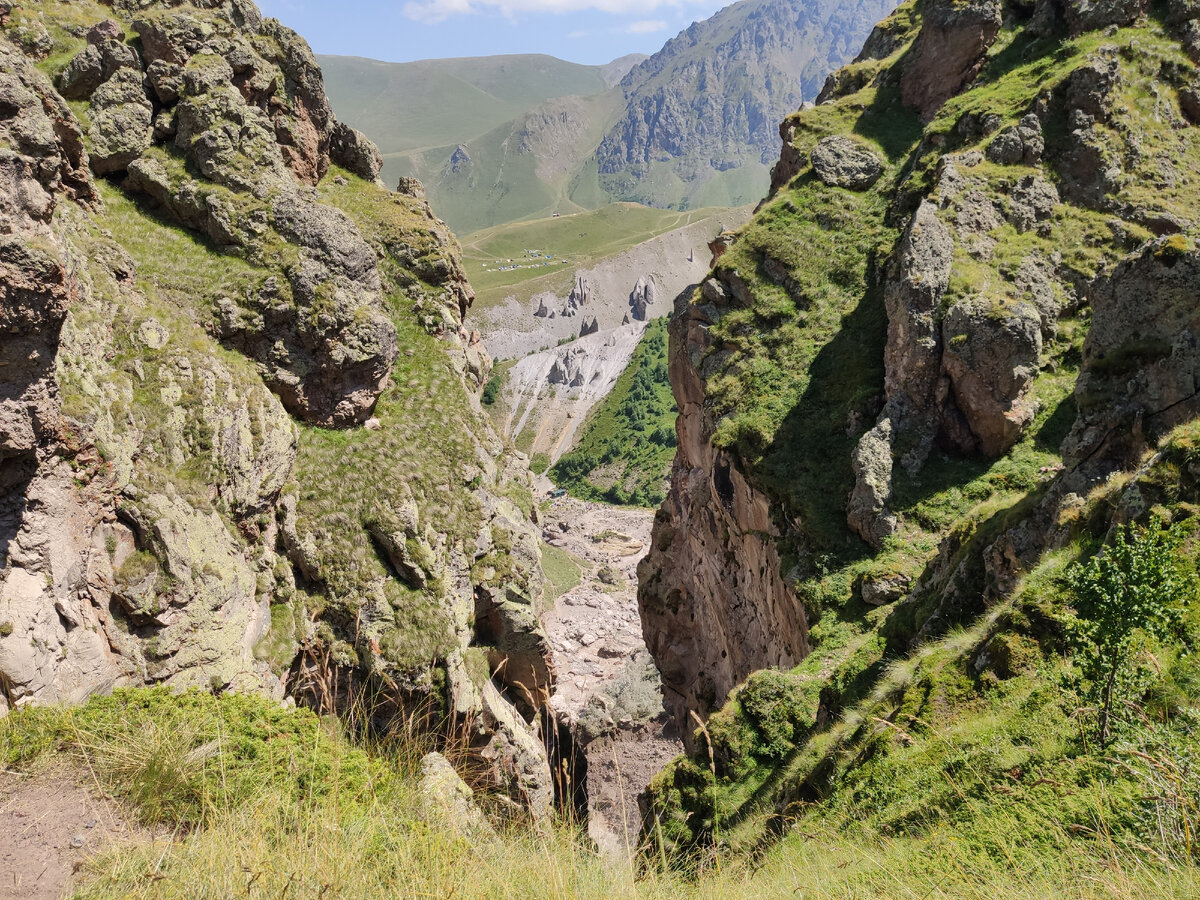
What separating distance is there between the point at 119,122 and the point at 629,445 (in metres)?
97.5

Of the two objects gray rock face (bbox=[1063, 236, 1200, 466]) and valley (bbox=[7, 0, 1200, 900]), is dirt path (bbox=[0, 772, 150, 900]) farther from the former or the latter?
gray rock face (bbox=[1063, 236, 1200, 466])

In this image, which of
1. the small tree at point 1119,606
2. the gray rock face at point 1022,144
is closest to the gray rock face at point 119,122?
the small tree at point 1119,606

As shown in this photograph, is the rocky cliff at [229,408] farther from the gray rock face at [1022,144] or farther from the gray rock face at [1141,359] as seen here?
the gray rock face at [1022,144]

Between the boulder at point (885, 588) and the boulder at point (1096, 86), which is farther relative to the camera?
the boulder at point (1096, 86)

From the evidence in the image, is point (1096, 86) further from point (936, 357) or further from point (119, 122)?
point (119, 122)

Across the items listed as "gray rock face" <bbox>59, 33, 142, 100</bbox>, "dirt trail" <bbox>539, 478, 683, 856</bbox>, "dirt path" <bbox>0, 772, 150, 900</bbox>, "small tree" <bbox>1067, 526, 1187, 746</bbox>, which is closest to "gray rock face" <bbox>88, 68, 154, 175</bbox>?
"gray rock face" <bbox>59, 33, 142, 100</bbox>

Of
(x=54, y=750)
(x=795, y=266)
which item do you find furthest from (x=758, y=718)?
(x=795, y=266)

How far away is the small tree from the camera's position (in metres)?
6.84

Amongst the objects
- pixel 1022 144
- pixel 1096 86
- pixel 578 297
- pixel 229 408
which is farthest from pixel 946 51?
pixel 578 297

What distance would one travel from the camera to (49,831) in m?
7.30

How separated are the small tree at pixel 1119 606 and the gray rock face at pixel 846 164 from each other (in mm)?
30163

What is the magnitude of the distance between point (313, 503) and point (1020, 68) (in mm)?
37234

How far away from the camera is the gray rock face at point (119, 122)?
91.8ft

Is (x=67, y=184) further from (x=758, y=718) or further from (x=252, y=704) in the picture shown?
(x=758, y=718)
